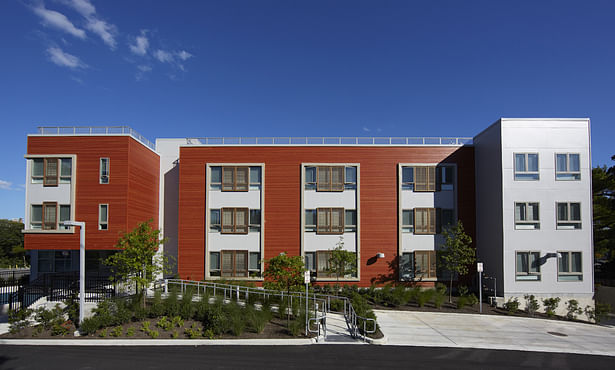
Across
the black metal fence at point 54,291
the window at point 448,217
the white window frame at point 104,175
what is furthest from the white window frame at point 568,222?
the white window frame at point 104,175

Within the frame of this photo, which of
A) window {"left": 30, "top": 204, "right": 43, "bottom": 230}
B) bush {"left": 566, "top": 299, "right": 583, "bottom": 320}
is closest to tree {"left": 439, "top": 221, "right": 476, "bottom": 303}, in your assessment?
bush {"left": 566, "top": 299, "right": 583, "bottom": 320}

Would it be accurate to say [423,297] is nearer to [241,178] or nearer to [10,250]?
[241,178]

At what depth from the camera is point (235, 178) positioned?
22906 millimetres

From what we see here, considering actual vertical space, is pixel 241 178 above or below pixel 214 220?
above

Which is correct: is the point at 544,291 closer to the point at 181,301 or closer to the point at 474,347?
the point at 474,347

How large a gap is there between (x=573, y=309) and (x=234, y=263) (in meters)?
20.2

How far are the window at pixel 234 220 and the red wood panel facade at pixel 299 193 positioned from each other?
1378mm

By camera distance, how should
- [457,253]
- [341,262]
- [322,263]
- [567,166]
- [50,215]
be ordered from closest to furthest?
[50,215] → [567,166] → [457,253] → [341,262] → [322,263]

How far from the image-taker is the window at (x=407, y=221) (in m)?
22.6

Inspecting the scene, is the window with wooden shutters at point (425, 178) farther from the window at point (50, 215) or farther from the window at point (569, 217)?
the window at point (50, 215)

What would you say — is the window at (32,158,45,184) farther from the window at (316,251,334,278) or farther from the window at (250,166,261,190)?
the window at (316,251,334,278)

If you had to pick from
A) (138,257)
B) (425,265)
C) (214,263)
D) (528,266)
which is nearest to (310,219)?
(214,263)

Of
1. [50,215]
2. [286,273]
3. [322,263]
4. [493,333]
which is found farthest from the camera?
[322,263]

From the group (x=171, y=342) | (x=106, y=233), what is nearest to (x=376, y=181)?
(x=171, y=342)
